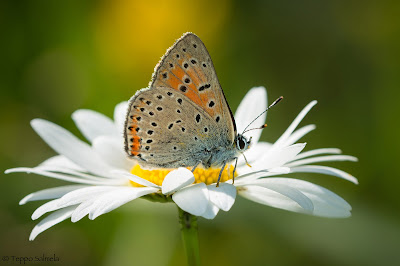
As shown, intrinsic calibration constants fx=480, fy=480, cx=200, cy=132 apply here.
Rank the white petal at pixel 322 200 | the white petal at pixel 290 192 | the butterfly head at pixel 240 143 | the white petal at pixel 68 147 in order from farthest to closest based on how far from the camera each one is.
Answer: the white petal at pixel 68 147 → the butterfly head at pixel 240 143 → the white petal at pixel 322 200 → the white petal at pixel 290 192

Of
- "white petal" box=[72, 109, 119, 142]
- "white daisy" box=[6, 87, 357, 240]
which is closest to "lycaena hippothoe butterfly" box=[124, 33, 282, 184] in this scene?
"white daisy" box=[6, 87, 357, 240]

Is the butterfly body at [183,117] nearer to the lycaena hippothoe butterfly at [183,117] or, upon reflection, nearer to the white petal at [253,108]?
the lycaena hippothoe butterfly at [183,117]

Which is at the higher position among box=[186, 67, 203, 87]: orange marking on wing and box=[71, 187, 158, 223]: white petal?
box=[186, 67, 203, 87]: orange marking on wing

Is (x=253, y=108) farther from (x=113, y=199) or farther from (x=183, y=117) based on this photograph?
(x=113, y=199)

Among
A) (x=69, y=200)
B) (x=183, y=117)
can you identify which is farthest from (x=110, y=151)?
(x=69, y=200)

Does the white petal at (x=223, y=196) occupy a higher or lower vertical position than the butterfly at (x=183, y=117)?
lower

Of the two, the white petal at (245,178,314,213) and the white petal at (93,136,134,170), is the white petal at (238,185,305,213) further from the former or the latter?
the white petal at (93,136,134,170)

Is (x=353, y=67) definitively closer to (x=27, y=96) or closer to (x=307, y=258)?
(x=307, y=258)

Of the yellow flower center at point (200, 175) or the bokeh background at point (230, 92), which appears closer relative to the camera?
the yellow flower center at point (200, 175)

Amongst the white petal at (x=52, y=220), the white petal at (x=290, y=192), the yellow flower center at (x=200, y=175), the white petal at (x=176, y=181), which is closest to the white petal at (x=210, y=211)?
the white petal at (x=176, y=181)
